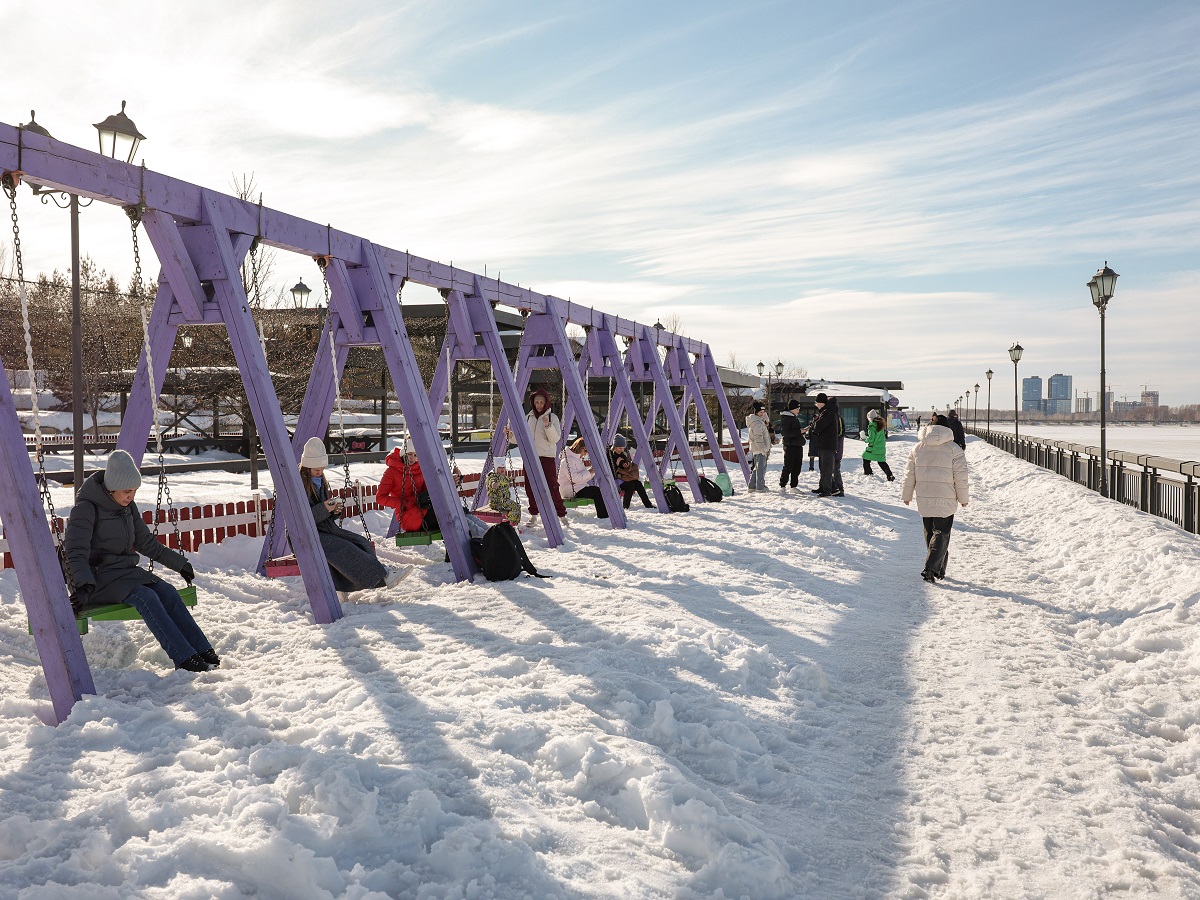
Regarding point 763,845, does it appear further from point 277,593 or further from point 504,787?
point 277,593

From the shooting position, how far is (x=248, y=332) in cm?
678

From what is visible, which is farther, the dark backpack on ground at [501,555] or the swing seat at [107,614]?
the dark backpack on ground at [501,555]

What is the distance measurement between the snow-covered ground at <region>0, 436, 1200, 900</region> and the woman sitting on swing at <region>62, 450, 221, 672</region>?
27 centimetres

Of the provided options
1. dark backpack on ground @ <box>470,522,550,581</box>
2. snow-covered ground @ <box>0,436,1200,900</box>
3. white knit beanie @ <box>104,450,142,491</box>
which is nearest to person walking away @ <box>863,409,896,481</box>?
snow-covered ground @ <box>0,436,1200,900</box>

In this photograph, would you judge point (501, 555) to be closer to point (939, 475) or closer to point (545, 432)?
point (545, 432)

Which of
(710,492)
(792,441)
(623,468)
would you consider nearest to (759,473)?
(792,441)

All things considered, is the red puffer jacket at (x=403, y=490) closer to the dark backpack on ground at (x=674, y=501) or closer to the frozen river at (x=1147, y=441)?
the dark backpack on ground at (x=674, y=501)

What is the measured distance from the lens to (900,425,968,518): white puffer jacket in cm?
912

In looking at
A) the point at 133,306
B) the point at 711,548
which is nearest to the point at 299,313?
the point at 133,306

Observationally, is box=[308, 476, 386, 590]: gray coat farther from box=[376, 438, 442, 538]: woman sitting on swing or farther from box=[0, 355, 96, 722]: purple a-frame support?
box=[0, 355, 96, 722]: purple a-frame support

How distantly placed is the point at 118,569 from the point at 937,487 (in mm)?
7228

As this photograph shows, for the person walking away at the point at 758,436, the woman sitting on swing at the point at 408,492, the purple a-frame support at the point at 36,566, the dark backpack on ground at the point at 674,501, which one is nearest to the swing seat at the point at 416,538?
the woman sitting on swing at the point at 408,492

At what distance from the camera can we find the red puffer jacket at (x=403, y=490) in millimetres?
9203

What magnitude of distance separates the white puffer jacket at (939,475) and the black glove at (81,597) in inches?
281
